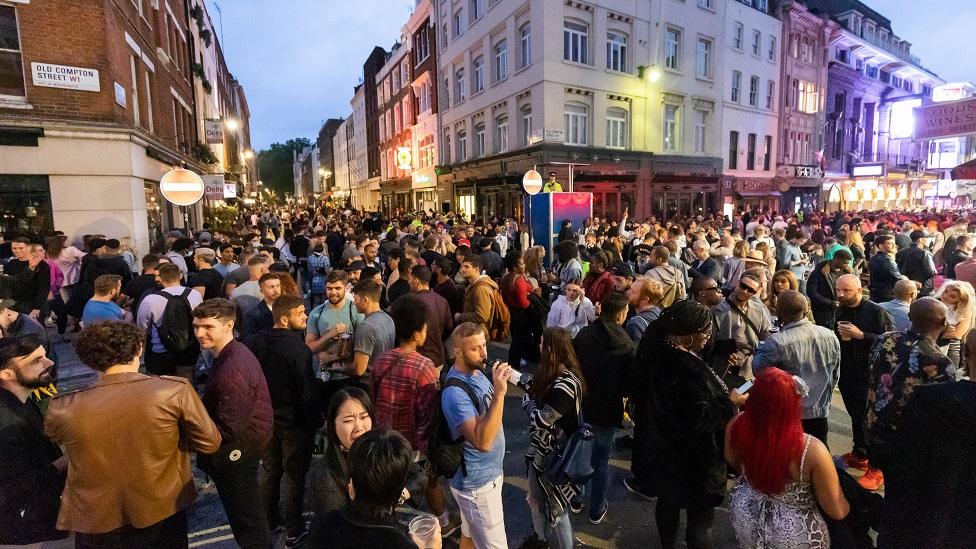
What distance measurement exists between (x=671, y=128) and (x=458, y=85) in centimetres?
1181

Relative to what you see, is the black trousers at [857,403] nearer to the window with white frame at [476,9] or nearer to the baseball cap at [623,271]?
the baseball cap at [623,271]

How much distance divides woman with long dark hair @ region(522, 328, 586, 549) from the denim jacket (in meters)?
1.58

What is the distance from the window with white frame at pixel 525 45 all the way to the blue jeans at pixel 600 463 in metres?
A: 19.3

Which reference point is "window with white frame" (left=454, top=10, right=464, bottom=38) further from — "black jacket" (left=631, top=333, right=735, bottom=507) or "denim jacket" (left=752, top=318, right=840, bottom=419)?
"black jacket" (left=631, top=333, right=735, bottom=507)

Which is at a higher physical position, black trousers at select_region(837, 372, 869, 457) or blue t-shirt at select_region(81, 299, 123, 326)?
blue t-shirt at select_region(81, 299, 123, 326)

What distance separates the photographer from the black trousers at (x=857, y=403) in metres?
4.45

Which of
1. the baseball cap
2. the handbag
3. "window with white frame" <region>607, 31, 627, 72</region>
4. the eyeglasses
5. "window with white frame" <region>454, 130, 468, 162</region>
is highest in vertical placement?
"window with white frame" <region>607, 31, 627, 72</region>

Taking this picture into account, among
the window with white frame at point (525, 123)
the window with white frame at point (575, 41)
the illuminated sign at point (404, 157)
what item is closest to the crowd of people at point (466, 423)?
the window with white frame at point (525, 123)

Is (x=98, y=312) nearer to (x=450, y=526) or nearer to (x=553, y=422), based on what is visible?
(x=450, y=526)

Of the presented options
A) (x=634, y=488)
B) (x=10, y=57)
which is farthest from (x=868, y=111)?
(x=10, y=57)

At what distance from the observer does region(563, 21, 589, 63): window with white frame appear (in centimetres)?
1989

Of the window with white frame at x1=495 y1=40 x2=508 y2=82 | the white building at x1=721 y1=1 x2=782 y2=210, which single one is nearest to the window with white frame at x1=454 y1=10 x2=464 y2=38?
the window with white frame at x1=495 y1=40 x2=508 y2=82

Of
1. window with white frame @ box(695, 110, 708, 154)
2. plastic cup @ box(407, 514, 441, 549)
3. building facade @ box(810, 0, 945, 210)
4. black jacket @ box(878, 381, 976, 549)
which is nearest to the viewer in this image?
plastic cup @ box(407, 514, 441, 549)

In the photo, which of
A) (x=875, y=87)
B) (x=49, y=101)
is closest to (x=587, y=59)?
(x=49, y=101)
